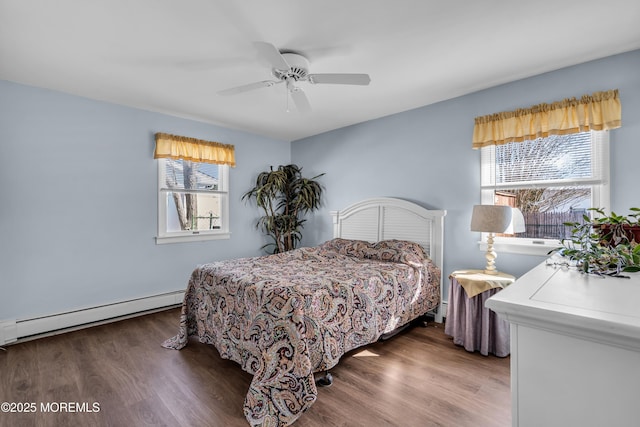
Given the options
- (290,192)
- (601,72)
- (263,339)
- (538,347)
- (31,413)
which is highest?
(601,72)

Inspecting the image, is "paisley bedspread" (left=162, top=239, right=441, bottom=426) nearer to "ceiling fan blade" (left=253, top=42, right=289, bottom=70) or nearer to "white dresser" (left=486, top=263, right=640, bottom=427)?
"white dresser" (left=486, top=263, right=640, bottom=427)

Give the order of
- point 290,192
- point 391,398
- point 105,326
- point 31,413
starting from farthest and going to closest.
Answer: point 290,192 < point 105,326 < point 391,398 < point 31,413

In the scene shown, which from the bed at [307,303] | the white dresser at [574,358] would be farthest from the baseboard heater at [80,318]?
the white dresser at [574,358]

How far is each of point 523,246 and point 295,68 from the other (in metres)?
2.59

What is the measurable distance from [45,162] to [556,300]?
412 cm

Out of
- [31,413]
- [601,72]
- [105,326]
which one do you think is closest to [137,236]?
[105,326]

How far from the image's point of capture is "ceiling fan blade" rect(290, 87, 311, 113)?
2527 millimetres

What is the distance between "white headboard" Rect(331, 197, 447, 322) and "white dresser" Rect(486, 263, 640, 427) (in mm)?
2619

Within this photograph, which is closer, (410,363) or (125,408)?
(125,408)

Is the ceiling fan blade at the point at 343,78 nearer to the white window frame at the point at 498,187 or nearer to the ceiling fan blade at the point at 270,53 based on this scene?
the ceiling fan blade at the point at 270,53

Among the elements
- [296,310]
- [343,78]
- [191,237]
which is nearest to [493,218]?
[343,78]

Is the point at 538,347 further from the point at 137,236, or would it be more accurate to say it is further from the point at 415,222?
the point at 137,236

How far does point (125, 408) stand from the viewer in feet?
6.24

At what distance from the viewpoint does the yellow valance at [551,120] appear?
238 centimetres
